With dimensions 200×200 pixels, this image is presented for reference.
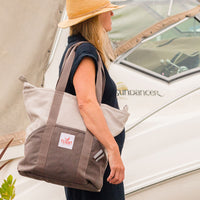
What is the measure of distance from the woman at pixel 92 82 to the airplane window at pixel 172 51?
2.44ft

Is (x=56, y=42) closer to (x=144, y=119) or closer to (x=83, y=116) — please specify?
(x=144, y=119)

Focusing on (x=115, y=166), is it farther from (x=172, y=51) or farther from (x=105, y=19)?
(x=172, y=51)

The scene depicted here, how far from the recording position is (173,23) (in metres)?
2.60

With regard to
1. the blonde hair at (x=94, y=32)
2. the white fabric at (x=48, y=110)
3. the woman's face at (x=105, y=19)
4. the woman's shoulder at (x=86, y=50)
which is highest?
the woman's face at (x=105, y=19)

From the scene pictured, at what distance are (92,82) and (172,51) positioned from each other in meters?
1.10

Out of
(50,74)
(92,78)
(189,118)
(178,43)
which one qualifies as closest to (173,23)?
(178,43)

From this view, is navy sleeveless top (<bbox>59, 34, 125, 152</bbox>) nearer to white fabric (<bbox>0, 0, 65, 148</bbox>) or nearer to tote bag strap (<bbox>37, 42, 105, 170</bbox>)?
tote bag strap (<bbox>37, 42, 105, 170</bbox>)

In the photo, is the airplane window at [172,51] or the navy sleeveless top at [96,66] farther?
the airplane window at [172,51]

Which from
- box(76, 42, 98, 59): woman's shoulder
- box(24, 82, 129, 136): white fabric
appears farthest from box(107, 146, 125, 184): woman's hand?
box(76, 42, 98, 59): woman's shoulder

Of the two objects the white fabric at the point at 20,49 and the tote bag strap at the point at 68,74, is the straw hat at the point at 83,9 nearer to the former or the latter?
the tote bag strap at the point at 68,74

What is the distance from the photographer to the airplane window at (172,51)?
258 centimetres

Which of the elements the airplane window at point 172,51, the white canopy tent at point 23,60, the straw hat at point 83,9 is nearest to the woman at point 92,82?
the straw hat at point 83,9

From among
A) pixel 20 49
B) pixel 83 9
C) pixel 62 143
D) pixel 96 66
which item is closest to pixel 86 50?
pixel 96 66

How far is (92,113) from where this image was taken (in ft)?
5.42
